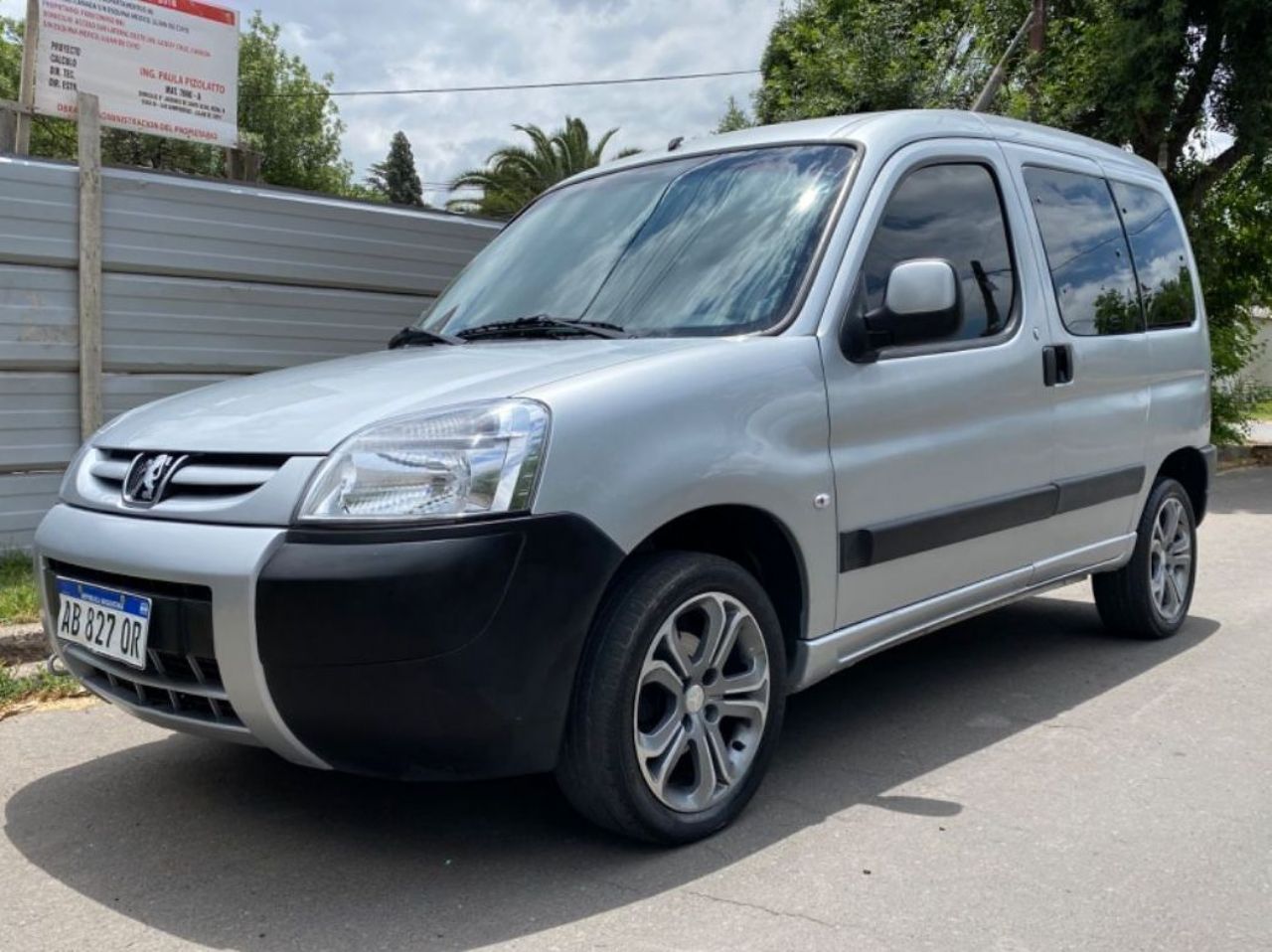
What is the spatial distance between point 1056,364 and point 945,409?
0.76m

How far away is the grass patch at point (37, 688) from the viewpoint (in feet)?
14.8

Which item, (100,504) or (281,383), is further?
(281,383)

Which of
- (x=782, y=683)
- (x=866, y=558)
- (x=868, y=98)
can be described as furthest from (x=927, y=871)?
(x=868, y=98)

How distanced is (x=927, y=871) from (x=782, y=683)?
0.60m

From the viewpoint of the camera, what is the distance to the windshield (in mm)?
3529

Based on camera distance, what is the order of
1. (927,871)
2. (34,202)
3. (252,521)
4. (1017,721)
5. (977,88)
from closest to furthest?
1. (252,521)
2. (927,871)
3. (1017,721)
4. (34,202)
5. (977,88)

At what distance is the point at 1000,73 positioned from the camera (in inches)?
523

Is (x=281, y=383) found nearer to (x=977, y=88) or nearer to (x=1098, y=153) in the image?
(x=1098, y=153)

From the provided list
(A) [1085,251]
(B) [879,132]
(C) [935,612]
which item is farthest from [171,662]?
(A) [1085,251]

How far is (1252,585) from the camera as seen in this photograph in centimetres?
677

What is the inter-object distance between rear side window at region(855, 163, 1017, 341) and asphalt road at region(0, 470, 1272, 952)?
135cm

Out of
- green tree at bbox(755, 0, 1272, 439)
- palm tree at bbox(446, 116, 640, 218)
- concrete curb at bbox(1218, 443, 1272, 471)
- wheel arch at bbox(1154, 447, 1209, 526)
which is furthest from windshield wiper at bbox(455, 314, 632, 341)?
palm tree at bbox(446, 116, 640, 218)

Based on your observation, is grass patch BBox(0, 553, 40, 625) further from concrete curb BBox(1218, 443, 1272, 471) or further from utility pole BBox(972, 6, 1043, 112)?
concrete curb BBox(1218, 443, 1272, 471)

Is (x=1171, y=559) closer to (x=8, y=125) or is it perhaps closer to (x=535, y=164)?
(x=8, y=125)
